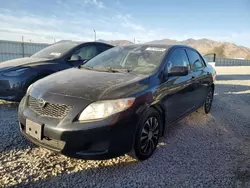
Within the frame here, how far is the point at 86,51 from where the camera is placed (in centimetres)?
573

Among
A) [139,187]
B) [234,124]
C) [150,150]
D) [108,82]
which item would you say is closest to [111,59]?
[108,82]

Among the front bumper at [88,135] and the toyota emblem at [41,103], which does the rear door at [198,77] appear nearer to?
the front bumper at [88,135]

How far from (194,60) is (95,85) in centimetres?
258

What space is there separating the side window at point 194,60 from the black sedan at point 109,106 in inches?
29.1

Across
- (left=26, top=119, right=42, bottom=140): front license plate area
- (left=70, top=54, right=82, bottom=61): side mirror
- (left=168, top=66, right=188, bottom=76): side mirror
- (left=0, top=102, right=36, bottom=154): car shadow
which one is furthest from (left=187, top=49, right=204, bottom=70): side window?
(left=0, top=102, right=36, bottom=154): car shadow

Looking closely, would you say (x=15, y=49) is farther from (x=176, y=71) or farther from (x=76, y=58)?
(x=176, y=71)

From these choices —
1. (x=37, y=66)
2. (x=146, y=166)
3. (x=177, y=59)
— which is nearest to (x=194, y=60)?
(x=177, y=59)

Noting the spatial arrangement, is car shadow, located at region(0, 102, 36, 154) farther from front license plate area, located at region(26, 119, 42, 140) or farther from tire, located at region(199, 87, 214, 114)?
tire, located at region(199, 87, 214, 114)

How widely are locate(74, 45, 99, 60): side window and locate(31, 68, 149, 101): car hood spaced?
246 cm

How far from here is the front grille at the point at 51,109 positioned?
2.35 meters

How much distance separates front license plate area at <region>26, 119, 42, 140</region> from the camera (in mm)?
2391

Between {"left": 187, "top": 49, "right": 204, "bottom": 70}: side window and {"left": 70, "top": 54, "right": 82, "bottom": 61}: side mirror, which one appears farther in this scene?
{"left": 70, "top": 54, "right": 82, "bottom": 61}: side mirror

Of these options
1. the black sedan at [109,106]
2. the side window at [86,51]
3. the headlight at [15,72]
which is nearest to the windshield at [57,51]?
the side window at [86,51]

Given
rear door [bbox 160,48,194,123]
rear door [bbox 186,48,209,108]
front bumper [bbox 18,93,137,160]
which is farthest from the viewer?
rear door [bbox 186,48,209,108]
